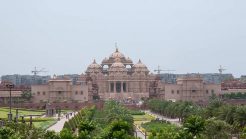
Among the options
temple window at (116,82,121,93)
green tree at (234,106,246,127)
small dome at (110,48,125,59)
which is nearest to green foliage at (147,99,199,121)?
green tree at (234,106,246,127)

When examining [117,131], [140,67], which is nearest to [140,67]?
[140,67]

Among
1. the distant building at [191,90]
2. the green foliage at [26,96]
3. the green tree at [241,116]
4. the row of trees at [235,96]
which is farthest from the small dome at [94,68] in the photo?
the green tree at [241,116]

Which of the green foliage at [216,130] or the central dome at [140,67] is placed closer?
the green foliage at [216,130]

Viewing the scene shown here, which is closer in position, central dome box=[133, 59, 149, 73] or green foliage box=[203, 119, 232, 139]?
green foliage box=[203, 119, 232, 139]

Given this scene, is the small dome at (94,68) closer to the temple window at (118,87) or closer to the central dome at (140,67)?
the temple window at (118,87)

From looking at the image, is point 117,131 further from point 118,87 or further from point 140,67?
point 140,67

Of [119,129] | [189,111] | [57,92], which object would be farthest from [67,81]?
[119,129]

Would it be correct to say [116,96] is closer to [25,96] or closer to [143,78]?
[143,78]

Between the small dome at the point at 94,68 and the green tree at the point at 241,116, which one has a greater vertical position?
the small dome at the point at 94,68

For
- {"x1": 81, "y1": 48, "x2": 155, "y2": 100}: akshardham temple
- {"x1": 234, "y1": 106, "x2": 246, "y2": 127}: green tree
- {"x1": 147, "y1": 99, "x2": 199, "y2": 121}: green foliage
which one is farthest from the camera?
{"x1": 81, "y1": 48, "x2": 155, "y2": 100}: akshardham temple

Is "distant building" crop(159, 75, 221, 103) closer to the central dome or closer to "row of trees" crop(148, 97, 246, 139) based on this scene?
the central dome

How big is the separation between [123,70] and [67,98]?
1471cm

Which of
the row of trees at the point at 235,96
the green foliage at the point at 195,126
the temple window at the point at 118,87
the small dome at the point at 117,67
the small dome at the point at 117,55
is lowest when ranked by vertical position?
the green foliage at the point at 195,126

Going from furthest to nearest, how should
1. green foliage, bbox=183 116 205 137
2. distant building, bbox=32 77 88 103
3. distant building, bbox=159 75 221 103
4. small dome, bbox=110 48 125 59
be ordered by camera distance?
small dome, bbox=110 48 125 59, distant building, bbox=159 75 221 103, distant building, bbox=32 77 88 103, green foliage, bbox=183 116 205 137
